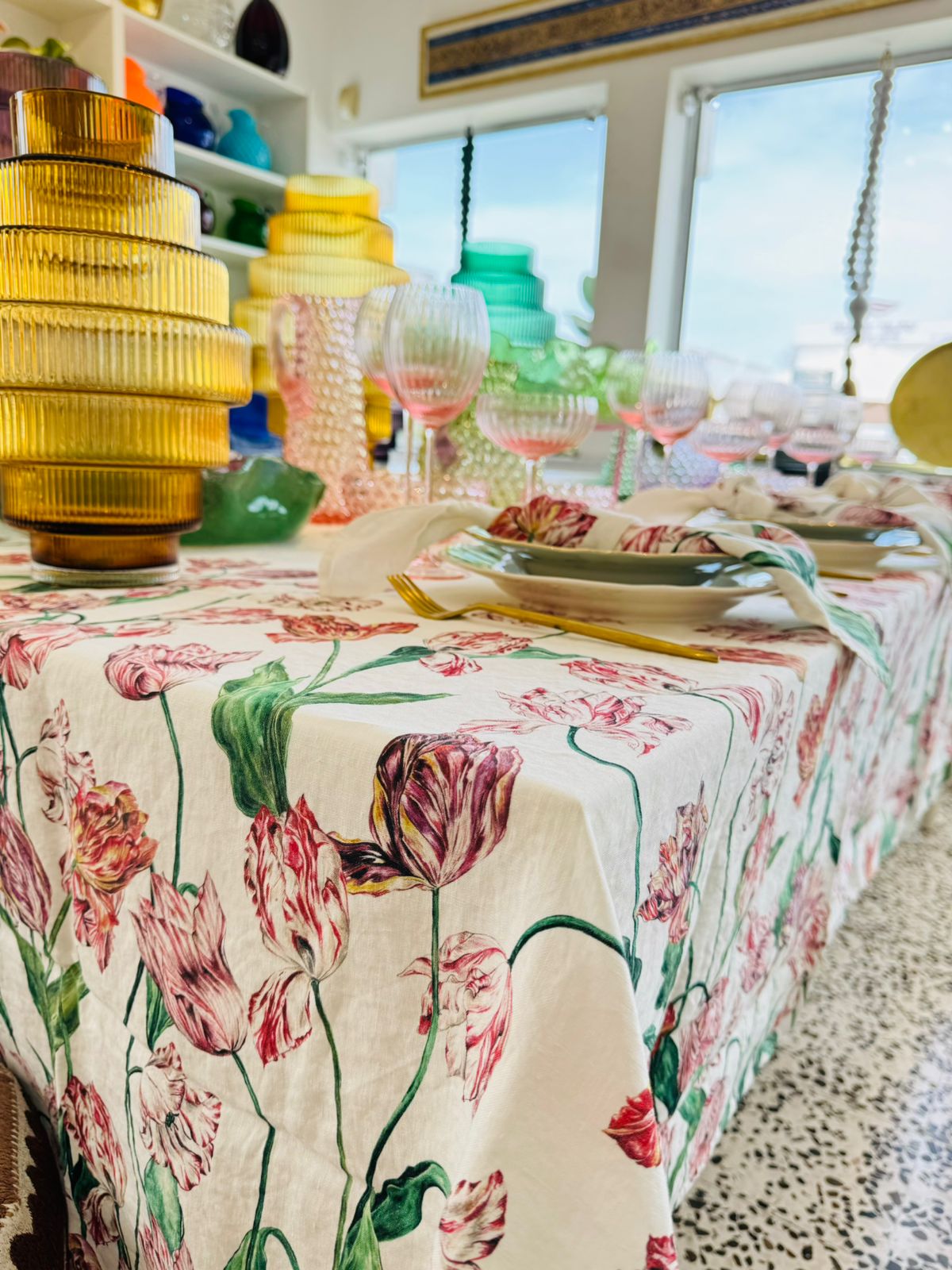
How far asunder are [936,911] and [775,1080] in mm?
478

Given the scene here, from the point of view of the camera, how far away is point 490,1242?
0.94ft

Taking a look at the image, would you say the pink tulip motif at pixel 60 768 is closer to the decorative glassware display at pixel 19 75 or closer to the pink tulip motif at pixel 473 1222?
the pink tulip motif at pixel 473 1222

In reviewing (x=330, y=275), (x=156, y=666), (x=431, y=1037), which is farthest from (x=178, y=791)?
(x=330, y=275)

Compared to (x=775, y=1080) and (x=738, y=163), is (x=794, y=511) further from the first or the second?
(x=738, y=163)

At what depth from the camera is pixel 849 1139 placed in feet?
2.43

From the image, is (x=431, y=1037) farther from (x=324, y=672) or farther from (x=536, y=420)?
(x=536, y=420)

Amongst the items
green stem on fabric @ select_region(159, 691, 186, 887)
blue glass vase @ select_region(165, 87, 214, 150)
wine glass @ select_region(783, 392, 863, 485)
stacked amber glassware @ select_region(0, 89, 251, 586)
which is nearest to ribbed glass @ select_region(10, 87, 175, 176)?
stacked amber glassware @ select_region(0, 89, 251, 586)

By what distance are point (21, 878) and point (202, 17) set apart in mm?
3918

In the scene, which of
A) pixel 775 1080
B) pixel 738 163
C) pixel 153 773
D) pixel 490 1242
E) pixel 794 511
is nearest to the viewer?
pixel 490 1242

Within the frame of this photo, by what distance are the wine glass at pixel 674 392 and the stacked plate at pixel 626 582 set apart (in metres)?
0.39

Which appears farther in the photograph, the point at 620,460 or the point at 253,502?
the point at 620,460

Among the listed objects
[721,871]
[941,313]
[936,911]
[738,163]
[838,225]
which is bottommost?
[936,911]

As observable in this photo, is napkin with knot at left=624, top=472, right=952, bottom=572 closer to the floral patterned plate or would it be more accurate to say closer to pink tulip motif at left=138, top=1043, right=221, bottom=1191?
the floral patterned plate

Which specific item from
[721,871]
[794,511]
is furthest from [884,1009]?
[721,871]
